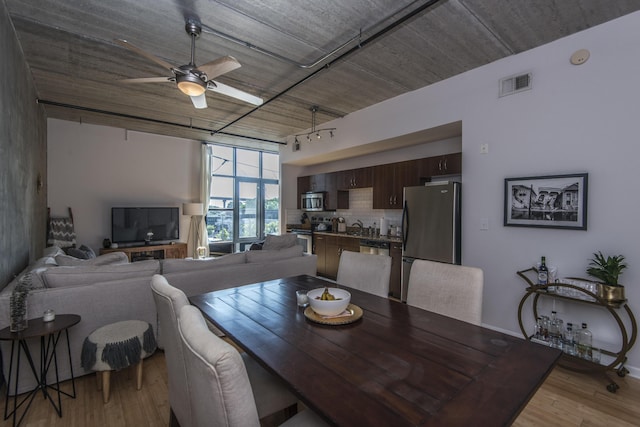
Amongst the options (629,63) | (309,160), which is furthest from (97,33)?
→ (629,63)

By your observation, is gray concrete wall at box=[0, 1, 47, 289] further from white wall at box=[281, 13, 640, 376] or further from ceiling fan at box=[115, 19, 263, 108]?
white wall at box=[281, 13, 640, 376]

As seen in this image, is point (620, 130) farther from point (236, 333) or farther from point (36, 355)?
point (36, 355)

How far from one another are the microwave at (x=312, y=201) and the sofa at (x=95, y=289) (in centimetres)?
343

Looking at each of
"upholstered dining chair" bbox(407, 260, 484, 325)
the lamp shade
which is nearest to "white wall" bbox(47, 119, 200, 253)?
the lamp shade

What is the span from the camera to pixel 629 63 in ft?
7.99

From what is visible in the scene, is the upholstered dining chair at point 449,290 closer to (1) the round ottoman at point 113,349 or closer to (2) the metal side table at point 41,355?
(1) the round ottoman at point 113,349

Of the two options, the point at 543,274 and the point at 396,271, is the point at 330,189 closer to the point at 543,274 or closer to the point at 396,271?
the point at 396,271

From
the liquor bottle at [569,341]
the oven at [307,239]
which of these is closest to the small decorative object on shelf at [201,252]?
the oven at [307,239]

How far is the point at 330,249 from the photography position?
5816 millimetres

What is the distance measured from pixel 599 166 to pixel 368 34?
2394 mm

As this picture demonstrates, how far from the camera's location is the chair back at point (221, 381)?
0.73 meters

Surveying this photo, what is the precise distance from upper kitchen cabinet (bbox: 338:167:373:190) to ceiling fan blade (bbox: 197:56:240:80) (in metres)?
3.33

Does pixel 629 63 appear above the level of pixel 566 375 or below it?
above

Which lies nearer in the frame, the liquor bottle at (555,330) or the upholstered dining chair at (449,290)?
the upholstered dining chair at (449,290)
